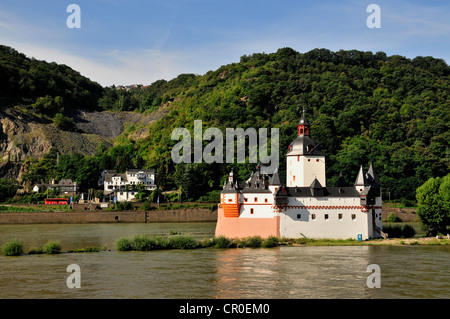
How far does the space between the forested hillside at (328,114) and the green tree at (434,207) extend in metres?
44.0

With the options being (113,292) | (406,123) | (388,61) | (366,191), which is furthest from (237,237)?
(388,61)

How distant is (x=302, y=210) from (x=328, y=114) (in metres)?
81.1

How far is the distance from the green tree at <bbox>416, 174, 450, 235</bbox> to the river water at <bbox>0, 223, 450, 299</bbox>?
20.0 feet

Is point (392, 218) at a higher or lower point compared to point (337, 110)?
lower

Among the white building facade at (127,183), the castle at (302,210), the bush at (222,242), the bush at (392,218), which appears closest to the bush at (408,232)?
the castle at (302,210)

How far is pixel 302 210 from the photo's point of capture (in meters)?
58.0

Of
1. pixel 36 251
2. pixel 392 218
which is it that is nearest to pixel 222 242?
pixel 36 251

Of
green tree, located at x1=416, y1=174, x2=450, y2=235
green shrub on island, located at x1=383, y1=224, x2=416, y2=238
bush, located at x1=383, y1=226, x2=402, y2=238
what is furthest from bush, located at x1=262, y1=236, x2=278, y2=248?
green tree, located at x1=416, y1=174, x2=450, y2=235

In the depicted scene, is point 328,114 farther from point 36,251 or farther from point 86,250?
point 36,251

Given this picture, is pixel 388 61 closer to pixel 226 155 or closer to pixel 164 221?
pixel 226 155

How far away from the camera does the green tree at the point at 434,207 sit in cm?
5959

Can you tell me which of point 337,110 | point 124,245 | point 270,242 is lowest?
point 124,245

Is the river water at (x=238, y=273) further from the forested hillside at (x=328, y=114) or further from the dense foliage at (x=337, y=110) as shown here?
the dense foliage at (x=337, y=110)

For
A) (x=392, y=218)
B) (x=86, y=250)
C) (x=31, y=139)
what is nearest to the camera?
(x=86, y=250)
